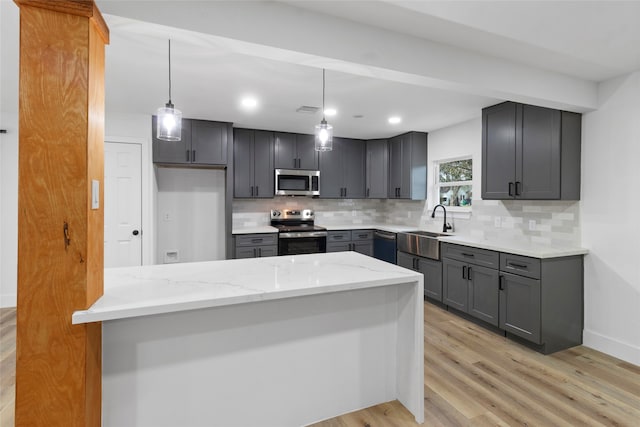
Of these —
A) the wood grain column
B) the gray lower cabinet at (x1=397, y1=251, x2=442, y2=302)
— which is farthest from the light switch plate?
the gray lower cabinet at (x1=397, y1=251, x2=442, y2=302)

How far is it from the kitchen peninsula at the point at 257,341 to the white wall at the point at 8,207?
3.21 m

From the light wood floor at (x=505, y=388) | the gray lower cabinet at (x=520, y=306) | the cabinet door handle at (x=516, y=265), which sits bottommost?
the light wood floor at (x=505, y=388)

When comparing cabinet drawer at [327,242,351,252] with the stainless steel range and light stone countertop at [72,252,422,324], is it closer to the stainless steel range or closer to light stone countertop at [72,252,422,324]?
the stainless steel range

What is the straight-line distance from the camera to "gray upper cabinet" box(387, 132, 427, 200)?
4.82 metres

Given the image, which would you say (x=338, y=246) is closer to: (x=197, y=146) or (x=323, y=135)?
(x=197, y=146)

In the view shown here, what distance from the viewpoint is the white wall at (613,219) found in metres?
2.68

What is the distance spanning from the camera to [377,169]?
535cm

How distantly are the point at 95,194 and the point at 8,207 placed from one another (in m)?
3.70

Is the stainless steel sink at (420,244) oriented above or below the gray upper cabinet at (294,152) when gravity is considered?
below

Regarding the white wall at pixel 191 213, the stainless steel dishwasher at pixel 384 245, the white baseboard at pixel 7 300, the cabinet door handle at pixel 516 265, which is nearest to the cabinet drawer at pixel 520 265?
the cabinet door handle at pixel 516 265

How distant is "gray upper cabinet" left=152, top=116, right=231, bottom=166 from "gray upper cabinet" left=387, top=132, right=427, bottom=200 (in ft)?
8.33

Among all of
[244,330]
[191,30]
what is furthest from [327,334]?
[191,30]

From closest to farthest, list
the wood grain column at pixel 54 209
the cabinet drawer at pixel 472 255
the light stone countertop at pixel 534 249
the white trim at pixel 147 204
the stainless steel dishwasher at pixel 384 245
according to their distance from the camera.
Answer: the wood grain column at pixel 54 209 < the light stone countertop at pixel 534 249 < the cabinet drawer at pixel 472 255 < the white trim at pixel 147 204 < the stainless steel dishwasher at pixel 384 245

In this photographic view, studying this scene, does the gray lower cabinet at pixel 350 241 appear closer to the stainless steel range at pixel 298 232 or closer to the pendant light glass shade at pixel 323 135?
the stainless steel range at pixel 298 232
